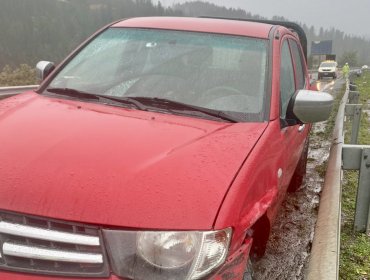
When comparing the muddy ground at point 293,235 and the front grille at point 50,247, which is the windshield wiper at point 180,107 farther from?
the front grille at point 50,247

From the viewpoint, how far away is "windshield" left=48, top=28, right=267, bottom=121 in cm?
298

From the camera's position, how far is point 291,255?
3.59 m

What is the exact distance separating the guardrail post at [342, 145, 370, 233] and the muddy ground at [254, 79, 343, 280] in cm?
46

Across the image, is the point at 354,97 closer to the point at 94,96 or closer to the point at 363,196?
the point at 363,196

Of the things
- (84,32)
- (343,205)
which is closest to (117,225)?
(343,205)

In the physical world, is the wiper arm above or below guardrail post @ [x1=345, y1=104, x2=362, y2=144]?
above

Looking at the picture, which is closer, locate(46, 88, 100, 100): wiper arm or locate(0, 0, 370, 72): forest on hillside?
locate(46, 88, 100, 100): wiper arm

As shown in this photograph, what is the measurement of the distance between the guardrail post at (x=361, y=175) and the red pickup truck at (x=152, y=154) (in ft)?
2.27

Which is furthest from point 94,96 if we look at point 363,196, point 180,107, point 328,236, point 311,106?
point 363,196

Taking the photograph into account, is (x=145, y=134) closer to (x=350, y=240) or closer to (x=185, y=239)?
(x=185, y=239)

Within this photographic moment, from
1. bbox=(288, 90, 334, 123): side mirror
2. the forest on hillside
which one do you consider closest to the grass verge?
bbox=(288, 90, 334, 123): side mirror

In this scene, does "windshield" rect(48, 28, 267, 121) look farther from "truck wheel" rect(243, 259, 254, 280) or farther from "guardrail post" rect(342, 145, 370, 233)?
"guardrail post" rect(342, 145, 370, 233)

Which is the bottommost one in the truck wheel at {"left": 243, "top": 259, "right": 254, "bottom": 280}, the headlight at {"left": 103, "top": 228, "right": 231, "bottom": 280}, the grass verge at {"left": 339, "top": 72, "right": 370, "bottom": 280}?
the grass verge at {"left": 339, "top": 72, "right": 370, "bottom": 280}

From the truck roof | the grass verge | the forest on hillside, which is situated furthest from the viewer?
the forest on hillside
